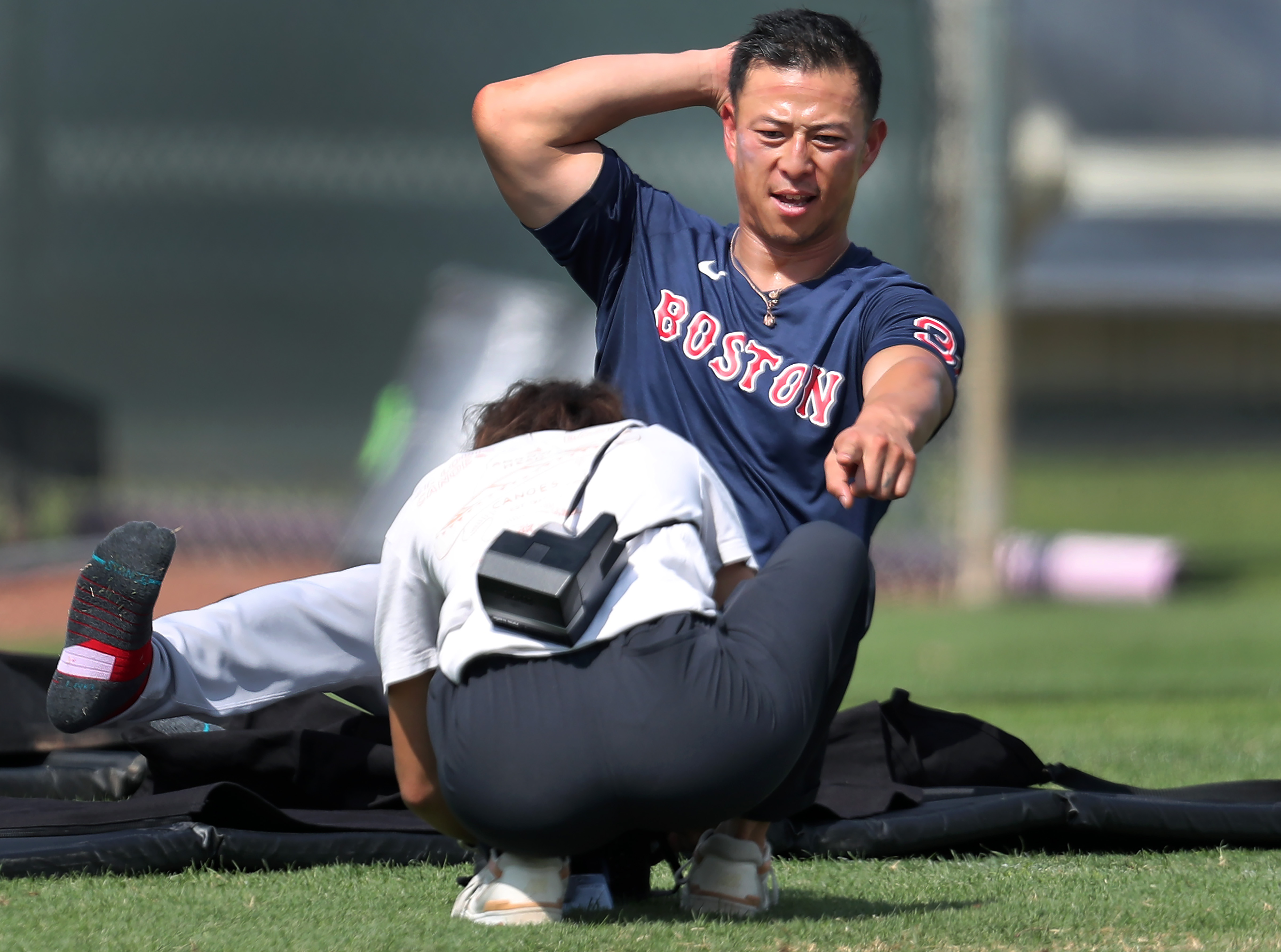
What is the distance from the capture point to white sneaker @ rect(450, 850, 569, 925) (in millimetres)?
1941

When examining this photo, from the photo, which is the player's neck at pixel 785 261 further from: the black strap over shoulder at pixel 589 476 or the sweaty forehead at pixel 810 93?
the black strap over shoulder at pixel 589 476

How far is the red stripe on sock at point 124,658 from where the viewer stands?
2.31 m

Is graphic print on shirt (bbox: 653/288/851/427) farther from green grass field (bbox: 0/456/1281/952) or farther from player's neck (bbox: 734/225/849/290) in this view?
green grass field (bbox: 0/456/1281/952)

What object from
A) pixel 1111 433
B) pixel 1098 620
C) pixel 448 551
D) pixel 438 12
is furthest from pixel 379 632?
pixel 1111 433

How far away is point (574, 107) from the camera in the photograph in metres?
2.56

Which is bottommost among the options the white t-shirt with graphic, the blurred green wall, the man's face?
the white t-shirt with graphic

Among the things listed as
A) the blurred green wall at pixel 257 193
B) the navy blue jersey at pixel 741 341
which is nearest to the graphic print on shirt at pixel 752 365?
the navy blue jersey at pixel 741 341

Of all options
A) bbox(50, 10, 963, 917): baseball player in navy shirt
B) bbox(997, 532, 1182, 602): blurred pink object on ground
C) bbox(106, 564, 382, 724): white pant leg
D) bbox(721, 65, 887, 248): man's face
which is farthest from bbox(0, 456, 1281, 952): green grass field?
bbox(997, 532, 1182, 602): blurred pink object on ground

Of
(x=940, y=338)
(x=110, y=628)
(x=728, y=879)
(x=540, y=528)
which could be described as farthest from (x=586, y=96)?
(x=728, y=879)

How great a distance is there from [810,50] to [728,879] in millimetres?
1248

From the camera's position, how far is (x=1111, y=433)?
2288cm

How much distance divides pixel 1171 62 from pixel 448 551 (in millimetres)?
32307

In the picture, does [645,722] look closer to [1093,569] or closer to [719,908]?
[719,908]

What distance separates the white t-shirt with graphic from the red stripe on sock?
1.77ft
